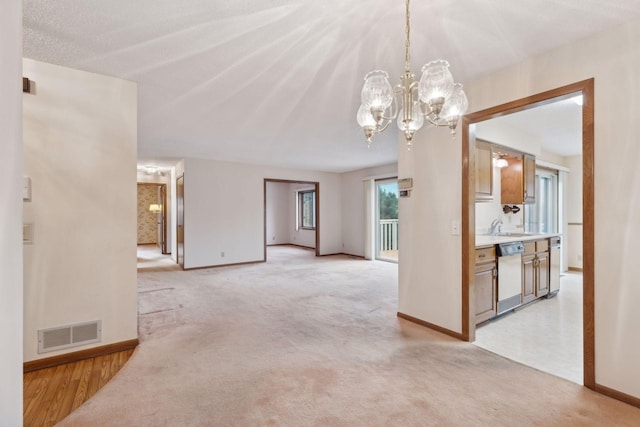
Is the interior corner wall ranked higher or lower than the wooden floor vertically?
higher

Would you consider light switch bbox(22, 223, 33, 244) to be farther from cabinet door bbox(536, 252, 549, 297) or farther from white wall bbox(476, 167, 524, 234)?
cabinet door bbox(536, 252, 549, 297)

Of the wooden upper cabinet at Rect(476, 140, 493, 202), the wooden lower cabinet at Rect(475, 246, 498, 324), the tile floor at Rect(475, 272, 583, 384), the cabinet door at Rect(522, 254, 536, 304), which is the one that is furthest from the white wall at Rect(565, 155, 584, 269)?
the wooden lower cabinet at Rect(475, 246, 498, 324)

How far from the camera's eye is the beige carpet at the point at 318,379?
1.74 m

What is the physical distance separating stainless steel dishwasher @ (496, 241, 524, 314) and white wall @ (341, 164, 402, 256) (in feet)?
13.0

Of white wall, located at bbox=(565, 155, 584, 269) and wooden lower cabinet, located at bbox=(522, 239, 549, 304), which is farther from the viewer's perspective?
white wall, located at bbox=(565, 155, 584, 269)

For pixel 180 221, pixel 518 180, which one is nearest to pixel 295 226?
pixel 180 221

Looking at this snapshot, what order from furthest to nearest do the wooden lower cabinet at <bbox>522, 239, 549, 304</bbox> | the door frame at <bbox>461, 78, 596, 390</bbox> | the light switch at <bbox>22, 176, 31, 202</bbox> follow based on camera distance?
1. the wooden lower cabinet at <bbox>522, 239, 549, 304</bbox>
2. the light switch at <bbox>22, 176, 31, 202</bbox>
3. the door frame at <bbox>461, 78, 596, 390</bbox>

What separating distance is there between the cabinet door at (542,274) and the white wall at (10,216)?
182 inches

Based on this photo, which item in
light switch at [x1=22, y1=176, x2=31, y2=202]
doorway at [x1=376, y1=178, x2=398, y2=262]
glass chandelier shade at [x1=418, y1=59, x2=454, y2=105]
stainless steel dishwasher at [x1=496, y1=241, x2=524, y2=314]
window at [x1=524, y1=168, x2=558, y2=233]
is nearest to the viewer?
glass chandelier shade at [x1=418, y1=59, x2=454, y2=105]

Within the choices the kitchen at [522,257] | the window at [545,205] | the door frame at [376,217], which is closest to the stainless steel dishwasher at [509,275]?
the kitchen at [522,257]

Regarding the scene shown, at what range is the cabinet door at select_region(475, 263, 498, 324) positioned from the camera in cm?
297

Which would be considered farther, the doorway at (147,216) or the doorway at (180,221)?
the doorway at (147,216)

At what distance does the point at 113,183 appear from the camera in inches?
101

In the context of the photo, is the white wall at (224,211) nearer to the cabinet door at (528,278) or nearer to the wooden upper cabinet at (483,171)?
the wooden upper cabinet at (483,171)
